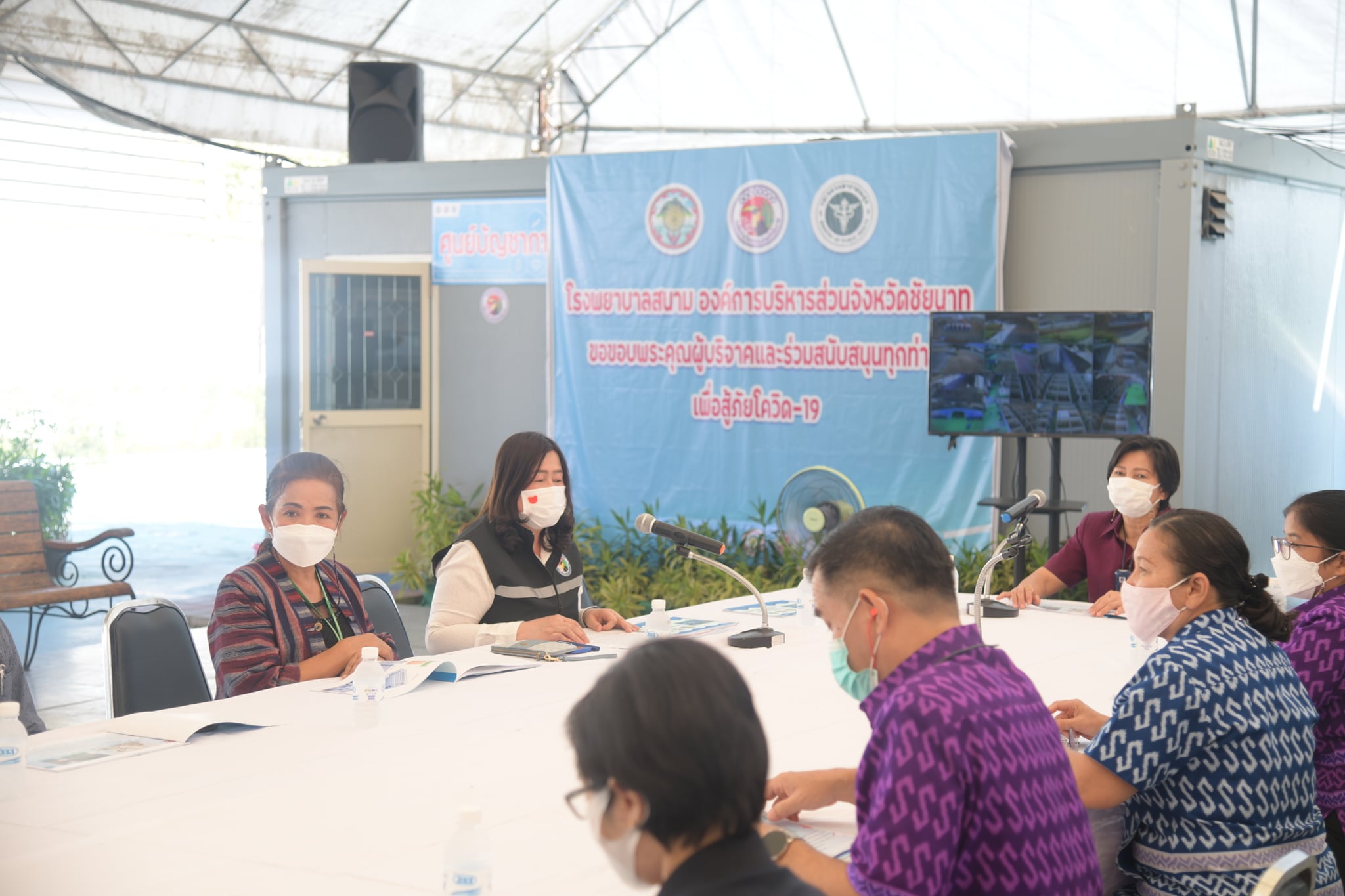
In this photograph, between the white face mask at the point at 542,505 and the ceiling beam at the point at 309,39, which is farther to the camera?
the ceiling beam at the point at 309,39

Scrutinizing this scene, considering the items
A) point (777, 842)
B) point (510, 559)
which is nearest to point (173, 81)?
point (510, 559)

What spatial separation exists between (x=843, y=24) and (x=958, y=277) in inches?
266

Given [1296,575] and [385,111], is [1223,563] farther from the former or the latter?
[385,111]

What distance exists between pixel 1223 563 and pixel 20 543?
6.11 meters

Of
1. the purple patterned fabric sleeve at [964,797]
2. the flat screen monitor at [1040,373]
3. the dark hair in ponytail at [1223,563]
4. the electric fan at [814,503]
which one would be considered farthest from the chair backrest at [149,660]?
the electric fan at [814,503]

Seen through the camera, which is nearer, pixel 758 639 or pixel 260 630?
pixel 260 630

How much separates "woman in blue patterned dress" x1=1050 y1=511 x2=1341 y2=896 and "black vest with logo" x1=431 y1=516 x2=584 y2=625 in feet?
6.28

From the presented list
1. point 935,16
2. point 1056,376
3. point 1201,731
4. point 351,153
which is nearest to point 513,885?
point 1201,731

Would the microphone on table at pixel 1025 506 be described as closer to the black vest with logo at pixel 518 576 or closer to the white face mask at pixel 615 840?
the black vest with logo at pixel 518 576

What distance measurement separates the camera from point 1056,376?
536cm

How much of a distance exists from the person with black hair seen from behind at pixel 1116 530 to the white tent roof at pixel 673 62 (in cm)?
723

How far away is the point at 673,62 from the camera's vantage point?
14.1 meters

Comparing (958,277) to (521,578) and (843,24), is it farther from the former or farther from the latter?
(843,24)

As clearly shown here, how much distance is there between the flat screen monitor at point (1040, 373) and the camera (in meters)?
5.25
